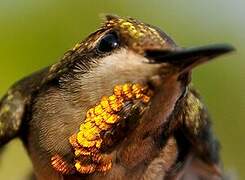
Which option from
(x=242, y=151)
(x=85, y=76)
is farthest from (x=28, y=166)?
(x=242, y=151)

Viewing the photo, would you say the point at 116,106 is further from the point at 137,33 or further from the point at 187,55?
the point at 187,55

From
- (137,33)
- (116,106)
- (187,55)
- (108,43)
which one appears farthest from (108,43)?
(187,55)

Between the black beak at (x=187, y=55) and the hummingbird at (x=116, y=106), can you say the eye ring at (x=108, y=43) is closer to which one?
the hummingbird at (x=116, y=106)

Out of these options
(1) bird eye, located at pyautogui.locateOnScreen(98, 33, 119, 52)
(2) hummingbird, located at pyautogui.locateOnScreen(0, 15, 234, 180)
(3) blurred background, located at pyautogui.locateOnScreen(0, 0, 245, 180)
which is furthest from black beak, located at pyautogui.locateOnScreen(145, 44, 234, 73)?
(3) blurred background, located at pyautogui.locateOnScreen(0, 0, 245, 180)

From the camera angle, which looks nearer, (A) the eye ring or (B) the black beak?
(B) the black beak

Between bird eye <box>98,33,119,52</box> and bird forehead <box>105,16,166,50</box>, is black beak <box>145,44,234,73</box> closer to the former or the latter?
bird forehead <box>105,16,166,50</box>

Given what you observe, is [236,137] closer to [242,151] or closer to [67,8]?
[242,151]

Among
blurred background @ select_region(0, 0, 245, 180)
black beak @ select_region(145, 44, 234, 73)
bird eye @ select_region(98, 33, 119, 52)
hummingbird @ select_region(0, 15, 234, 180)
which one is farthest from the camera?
blurred background @ select_region(0, 0, 245, 180)
